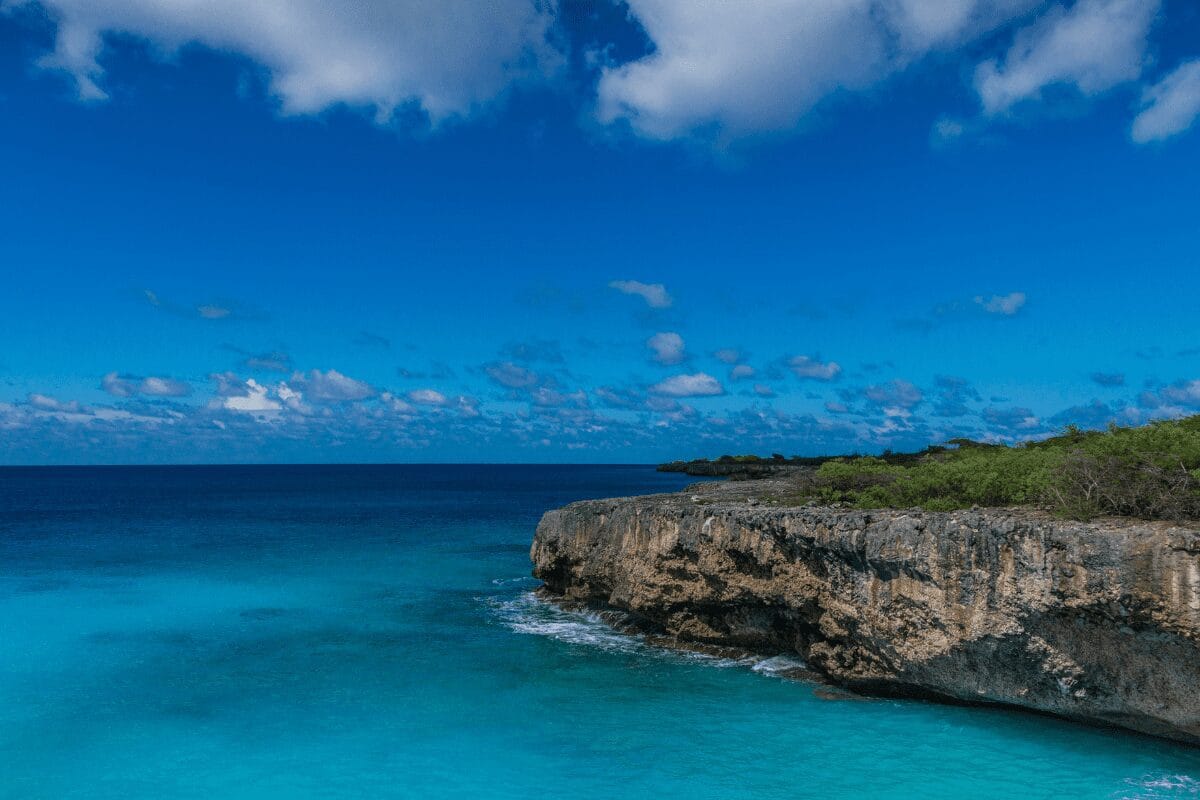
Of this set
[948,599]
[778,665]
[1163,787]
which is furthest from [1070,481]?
[778,665]

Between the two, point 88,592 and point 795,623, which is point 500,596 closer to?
point 795,623

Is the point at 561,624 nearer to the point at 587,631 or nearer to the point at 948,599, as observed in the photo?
the point at 587,631

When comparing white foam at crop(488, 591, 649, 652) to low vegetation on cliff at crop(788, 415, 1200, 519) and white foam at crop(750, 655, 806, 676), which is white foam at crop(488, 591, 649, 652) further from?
low vegetation on cliff at crop(788, 415, 1200, 519)

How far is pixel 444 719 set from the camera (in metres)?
15.0

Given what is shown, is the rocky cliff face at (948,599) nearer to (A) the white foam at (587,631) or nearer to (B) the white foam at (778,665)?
(B) the white foam at (778,665)

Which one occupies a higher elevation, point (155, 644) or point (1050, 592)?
point (1050, 592)

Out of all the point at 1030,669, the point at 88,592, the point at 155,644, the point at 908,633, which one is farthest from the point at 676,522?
the point at 88,592

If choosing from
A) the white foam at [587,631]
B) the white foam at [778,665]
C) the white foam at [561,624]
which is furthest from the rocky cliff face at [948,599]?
the white foam at [561,624]

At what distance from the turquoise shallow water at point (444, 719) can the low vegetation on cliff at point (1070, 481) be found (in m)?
4.13

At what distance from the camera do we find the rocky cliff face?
37.9 ft

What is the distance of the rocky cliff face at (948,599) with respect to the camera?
1155 cm

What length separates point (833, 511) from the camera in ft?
54.1

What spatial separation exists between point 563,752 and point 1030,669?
8.57 metres

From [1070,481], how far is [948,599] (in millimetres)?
3189
